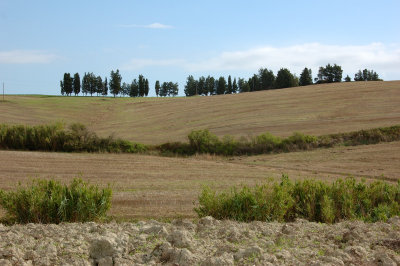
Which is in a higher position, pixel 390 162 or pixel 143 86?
pixel 143 86

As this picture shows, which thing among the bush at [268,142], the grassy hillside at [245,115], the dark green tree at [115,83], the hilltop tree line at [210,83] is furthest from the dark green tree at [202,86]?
the bush at [268,142]

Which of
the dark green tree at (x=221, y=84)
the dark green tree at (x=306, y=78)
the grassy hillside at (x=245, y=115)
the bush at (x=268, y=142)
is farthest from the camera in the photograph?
the dark green tree at (x=221, y=84)

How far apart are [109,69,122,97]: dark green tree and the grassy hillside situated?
161 ft

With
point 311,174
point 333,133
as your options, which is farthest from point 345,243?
point 333,133

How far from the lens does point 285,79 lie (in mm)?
102812

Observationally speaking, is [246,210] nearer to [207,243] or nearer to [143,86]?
[207,243]

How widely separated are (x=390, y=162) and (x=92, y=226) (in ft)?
62.9

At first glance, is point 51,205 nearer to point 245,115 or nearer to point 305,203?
point 305,203

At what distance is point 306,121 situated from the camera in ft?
126

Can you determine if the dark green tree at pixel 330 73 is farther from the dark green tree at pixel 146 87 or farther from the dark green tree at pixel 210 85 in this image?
the dark green tree at pixel 146 87

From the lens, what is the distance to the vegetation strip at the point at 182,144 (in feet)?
95.3

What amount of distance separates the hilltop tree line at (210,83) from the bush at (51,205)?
95.3 m

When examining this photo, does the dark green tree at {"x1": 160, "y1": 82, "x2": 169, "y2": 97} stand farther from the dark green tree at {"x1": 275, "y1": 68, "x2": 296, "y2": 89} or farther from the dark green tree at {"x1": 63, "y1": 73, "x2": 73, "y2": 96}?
the dark green tree at {"x1": 275, "y1": 68, "x2": 296, "y2": 89}

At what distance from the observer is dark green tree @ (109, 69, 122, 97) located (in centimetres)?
11450
